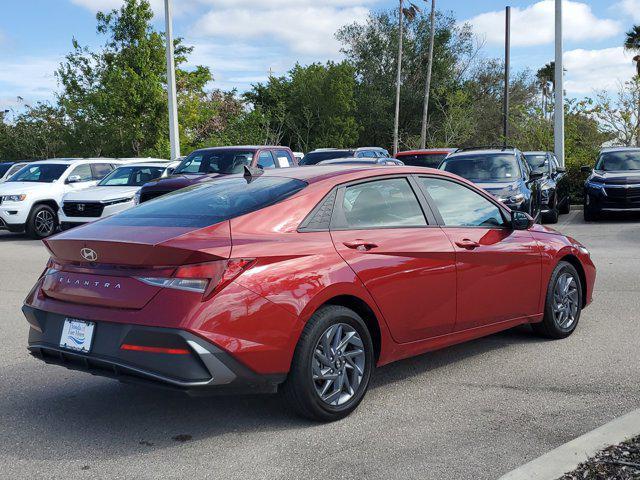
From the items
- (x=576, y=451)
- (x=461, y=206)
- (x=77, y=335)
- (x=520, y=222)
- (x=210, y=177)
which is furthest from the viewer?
(x=210, y=177)

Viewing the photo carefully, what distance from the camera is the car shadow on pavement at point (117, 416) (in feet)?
14.7

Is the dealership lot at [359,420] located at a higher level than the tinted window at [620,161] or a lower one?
lower

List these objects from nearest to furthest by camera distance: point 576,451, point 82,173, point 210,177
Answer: point 576,451
point 210,177
point 82,173

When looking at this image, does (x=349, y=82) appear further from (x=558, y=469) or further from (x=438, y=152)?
(x=558, y=469)

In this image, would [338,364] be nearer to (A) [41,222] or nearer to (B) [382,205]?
(B) [382,205]

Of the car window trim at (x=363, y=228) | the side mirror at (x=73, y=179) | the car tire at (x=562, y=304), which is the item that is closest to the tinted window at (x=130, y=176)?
the side mirror at (x=73, y=179)

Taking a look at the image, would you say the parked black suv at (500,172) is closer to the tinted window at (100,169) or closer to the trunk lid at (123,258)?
the tinted window at (100,169)

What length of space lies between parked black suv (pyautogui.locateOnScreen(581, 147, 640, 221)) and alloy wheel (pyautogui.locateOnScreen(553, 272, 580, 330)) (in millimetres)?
11261

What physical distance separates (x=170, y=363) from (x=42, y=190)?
47.8ft

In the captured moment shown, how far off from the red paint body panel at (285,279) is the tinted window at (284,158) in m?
10.3

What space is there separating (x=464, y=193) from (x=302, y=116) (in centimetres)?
4777

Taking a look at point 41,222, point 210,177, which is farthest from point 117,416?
point 41,222

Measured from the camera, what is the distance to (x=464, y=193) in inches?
239

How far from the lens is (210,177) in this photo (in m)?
14.4
